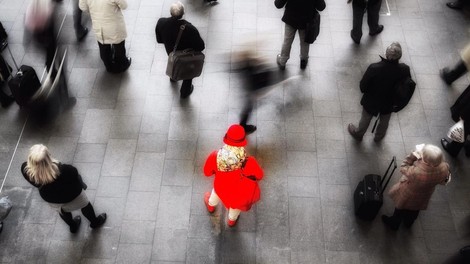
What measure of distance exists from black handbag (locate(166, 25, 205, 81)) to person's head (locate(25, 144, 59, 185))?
265cm

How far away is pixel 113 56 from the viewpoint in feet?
27.0

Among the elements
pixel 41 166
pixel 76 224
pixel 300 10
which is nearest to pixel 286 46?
pixel 300 10

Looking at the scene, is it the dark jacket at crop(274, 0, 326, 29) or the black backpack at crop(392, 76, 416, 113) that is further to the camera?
the dark jacket at crop(274, 0, 326, 29)

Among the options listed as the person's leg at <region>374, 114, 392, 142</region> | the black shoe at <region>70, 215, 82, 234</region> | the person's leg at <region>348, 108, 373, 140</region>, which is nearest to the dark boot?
the person's leg at <region>374, 114, 392, 142</region>

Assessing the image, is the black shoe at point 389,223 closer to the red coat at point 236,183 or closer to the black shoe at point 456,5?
the red coat at point 236,183

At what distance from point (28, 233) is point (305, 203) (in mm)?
3863

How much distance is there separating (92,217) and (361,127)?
13.7 ft

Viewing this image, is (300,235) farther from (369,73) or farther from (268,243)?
(369,73)

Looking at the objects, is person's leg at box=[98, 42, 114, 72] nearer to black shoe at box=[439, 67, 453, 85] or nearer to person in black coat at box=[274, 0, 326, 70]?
person in black coat at box=[274, 0, 326, 70]

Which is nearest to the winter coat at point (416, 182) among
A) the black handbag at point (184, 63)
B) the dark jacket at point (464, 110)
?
the dark jacket at point (464, 110)

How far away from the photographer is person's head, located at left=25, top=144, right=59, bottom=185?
491 centimetres

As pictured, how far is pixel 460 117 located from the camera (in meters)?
7.06

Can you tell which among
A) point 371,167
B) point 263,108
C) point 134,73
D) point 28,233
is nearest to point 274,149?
point 263,108

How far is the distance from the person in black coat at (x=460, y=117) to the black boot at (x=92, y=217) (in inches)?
208
